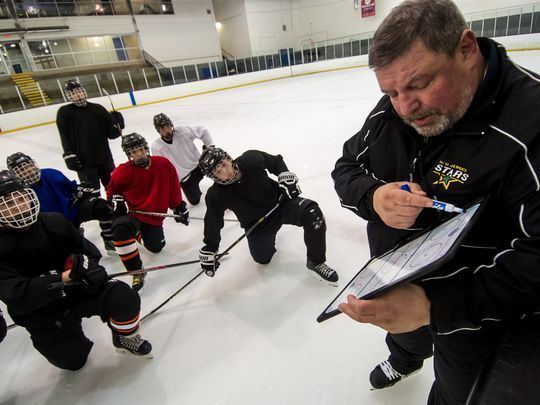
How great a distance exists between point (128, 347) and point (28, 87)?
15.7m

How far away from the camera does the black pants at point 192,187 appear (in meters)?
3.07

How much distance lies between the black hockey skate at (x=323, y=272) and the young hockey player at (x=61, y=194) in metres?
1.46

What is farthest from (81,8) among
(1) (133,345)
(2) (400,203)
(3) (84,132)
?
(2) (400,203)

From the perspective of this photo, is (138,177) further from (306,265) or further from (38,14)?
(38,14)

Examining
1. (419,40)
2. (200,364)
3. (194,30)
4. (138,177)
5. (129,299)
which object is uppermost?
(194,30)

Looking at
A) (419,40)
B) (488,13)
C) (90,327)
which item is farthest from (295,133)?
(488,13)

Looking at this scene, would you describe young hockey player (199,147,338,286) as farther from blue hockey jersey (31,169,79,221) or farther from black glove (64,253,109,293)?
blue hockey jersey (31,169,79,221)

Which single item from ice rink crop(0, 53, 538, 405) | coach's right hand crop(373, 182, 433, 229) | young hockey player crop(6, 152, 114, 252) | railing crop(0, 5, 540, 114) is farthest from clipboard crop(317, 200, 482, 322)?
railing crop(0, 5, 540, 114)

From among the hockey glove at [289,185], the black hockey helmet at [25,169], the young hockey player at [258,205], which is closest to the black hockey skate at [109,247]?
the black hockey helmet at [25,169]

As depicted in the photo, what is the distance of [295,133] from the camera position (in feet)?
15.7

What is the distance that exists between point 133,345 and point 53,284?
1.49 ft

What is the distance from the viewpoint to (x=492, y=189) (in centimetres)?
70

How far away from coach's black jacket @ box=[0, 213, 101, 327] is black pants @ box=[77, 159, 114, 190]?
1565 millimetres

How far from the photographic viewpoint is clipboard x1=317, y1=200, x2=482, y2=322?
1.78ft
